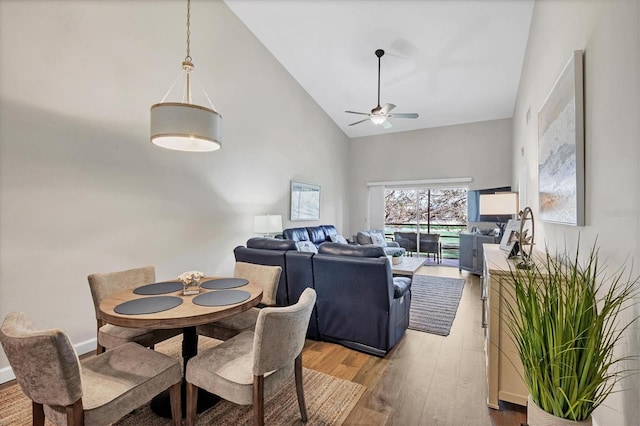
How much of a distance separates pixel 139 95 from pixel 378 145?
19.2 ft

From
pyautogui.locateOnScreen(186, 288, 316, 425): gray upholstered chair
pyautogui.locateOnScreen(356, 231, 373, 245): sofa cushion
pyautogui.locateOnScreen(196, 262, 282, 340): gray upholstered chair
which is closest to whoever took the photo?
pyautogui.locateOnScreen(186, 288, 316, 425): gray upholstered chair

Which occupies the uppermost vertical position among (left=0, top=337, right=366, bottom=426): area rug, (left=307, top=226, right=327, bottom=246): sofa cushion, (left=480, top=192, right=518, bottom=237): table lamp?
Answer: (left=480, top=192, right=518, bottom=237): table lamp

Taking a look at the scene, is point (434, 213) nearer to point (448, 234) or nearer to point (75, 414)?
point (448, 234)

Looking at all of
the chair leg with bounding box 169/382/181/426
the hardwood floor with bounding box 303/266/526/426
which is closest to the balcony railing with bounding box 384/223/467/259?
the hardwood floor with bounding box 303/266/526/426

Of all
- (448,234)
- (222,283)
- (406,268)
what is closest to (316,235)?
(406,268)

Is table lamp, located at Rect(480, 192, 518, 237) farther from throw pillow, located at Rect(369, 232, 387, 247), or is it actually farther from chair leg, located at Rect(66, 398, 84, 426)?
chair leg, located at Rect(66, 398, 84, 426)

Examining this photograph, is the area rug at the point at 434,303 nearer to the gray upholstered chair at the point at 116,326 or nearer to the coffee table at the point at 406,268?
the coffee table at the point at 406,268

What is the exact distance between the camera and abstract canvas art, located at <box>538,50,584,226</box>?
1630 mm

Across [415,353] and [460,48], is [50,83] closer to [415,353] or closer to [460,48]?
[415,353]

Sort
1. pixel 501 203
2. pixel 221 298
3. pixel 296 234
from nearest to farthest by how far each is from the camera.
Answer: pixel 221 298
pixel 501 203
pixel 296 234

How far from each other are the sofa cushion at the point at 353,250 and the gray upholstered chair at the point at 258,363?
1.00 metres

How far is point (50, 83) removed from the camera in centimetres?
249

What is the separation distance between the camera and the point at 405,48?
14.3 ft

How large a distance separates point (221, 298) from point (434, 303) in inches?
128
